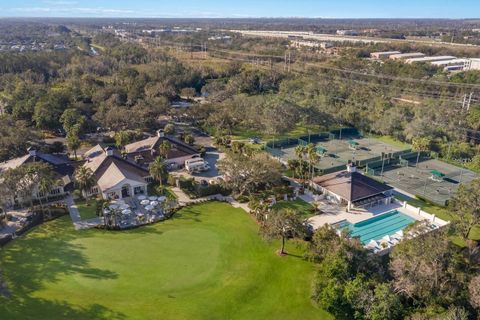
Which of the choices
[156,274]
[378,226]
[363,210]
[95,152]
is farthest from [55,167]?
[378,226]

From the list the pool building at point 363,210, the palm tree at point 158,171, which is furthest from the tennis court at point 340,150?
the palm tree at point 158,171

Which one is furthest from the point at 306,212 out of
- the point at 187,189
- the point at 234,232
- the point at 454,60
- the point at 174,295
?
→ the point at 454,60

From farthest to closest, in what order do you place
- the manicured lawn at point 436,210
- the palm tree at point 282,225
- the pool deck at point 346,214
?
the pool deck at point 346,214 < the manicured lawn at point 436,210 < the palm tree at point 282,225

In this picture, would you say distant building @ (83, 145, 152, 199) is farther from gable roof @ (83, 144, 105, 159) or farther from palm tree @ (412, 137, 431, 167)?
palm tree @ (412, 137, 431, 167)

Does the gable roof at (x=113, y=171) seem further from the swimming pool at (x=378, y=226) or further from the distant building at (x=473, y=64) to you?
the distant building at (x=473, y=64)

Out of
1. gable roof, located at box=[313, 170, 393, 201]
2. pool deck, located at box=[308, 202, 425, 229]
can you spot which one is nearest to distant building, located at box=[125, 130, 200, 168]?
gable roof, located at box=[313, 170, 393, 201]

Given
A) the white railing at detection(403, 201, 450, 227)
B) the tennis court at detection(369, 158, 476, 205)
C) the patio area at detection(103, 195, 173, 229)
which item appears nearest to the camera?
the patio area at detection(103, 195, 173, 229)

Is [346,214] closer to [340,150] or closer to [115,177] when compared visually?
[340,150]
